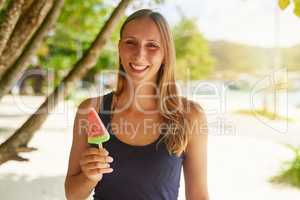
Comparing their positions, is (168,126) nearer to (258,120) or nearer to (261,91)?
(258,120)

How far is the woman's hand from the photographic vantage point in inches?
54.8

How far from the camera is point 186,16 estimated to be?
78.1 ft

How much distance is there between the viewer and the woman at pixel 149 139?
5.34 feet

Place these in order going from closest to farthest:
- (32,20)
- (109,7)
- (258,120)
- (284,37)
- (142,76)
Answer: (142,76), (32,20), (109,7), (258,120), (284,37)

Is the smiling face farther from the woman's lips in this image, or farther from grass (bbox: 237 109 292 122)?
grass (bbox: 237 109 292 122)

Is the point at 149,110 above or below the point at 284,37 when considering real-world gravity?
below

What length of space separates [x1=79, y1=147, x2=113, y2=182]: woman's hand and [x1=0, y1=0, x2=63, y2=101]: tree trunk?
4.19 ft

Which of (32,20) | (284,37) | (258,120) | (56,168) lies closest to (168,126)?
(32,20)

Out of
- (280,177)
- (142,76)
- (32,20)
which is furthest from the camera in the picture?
(280,177)

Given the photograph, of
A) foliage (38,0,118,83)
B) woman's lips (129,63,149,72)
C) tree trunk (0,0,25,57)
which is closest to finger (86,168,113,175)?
woman's lips (129,63,149,72)

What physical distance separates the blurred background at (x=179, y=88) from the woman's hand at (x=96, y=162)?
26.1 inches

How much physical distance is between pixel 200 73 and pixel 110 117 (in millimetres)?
22701

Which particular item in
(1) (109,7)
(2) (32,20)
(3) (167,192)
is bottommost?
(3) (167,192)

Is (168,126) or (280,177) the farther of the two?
(280,177)
